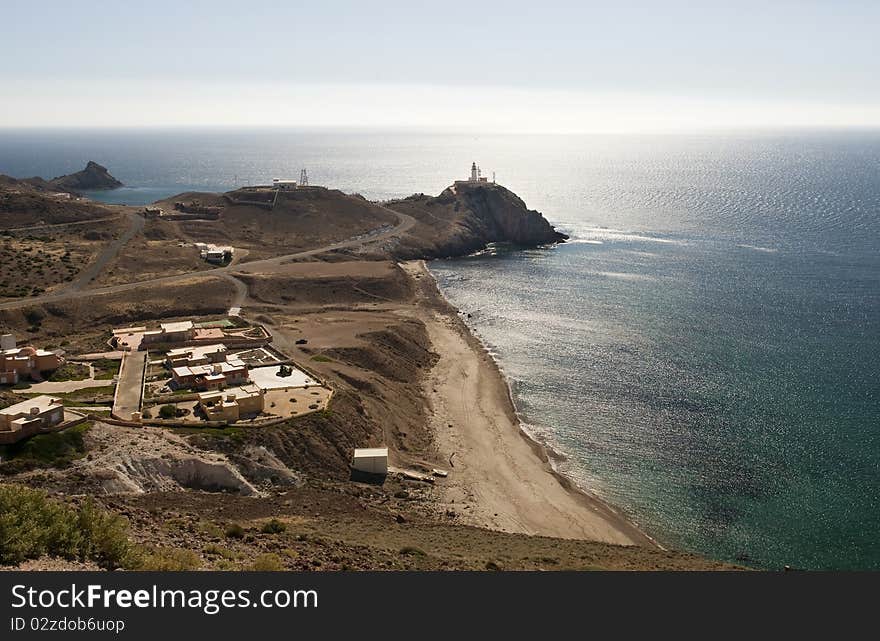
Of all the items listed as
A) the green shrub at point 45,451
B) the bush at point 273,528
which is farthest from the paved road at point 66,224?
the bush at point 273,528

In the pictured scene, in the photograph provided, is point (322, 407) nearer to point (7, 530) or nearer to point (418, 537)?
point (418, 537)

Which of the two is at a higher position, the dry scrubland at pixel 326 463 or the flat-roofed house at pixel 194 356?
the flat-roofed house at pixel 194 356

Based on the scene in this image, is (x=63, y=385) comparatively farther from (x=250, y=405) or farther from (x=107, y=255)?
(x=107, y=255)

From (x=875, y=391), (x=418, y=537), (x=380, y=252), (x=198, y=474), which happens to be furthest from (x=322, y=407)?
(x=380, y=252)

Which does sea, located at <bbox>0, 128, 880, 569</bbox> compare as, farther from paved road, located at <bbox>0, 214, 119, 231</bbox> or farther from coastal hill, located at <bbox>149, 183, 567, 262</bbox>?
paved road, located at <bbox>0, 214, 119, 231</bbox>

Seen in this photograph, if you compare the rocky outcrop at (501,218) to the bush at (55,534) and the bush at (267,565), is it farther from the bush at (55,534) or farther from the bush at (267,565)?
the bush at (55,534)

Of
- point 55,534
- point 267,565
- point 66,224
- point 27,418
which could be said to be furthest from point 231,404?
point 66,224

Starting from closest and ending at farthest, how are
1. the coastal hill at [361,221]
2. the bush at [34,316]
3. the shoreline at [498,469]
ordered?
1. the shoreline at [498,469]
2. the bush at [34,316]
3. the coastal hill at [361,221]

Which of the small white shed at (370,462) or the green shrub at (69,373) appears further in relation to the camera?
the green shrub at (69,373)
